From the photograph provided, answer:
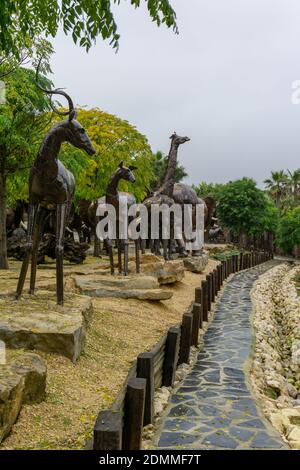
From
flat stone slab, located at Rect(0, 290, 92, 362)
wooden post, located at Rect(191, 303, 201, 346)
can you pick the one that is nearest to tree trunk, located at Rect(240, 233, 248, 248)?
wooden post, located at Rect(191, 303, 201, 346)

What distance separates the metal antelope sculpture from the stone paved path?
2519 millimetres

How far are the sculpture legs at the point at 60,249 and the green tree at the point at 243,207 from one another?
1237 inches

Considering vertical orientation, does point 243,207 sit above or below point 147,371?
above

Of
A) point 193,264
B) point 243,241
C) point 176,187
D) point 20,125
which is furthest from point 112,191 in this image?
point 243,241

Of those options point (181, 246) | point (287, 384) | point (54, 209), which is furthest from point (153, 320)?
point (181, 246)

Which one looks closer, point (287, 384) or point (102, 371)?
point (102, 371)

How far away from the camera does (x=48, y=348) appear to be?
228 inches

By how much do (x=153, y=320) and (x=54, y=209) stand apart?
11.8ft

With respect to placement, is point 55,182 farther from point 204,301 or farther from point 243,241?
point 243,241

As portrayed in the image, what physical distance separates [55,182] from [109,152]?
49.0 ft

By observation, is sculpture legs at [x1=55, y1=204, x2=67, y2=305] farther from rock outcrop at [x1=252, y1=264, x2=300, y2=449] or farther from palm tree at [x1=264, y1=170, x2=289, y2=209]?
palm tree at [x1=264, y1=170, x2=289, y2=209]

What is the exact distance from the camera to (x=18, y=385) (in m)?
4.07

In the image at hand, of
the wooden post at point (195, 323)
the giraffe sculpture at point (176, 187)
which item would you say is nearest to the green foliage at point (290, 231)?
the giraffe sculpture at point (176, 187)

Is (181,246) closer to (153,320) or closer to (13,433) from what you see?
(153,320)
